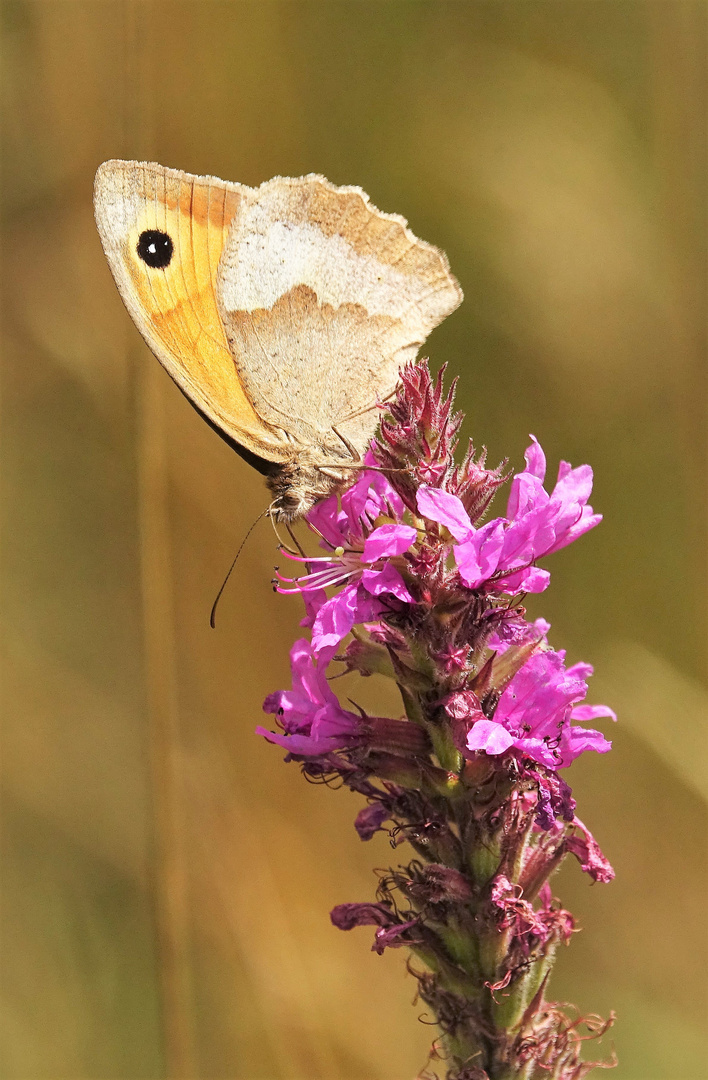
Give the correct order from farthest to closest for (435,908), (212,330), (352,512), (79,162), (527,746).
→ (79,162), (212,330), (352,512), (435,908), (527,746)

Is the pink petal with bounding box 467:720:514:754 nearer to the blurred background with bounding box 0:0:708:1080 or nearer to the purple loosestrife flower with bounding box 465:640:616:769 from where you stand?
the purple loosestrife flower with bounding box 465:640:616:769

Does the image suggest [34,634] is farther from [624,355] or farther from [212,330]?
[624,355]

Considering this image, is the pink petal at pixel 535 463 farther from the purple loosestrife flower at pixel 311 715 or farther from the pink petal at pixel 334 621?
the purple loosestrife flower at pixel 311 715

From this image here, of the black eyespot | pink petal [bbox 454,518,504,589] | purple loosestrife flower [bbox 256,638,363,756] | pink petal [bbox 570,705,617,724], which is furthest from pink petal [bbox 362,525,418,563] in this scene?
the black eyespot

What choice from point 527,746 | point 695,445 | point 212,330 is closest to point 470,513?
point 527,746

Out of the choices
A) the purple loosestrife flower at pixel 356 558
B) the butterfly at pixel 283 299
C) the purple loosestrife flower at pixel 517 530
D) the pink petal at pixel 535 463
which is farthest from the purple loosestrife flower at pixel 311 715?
the pink petal at pixel 535 463
